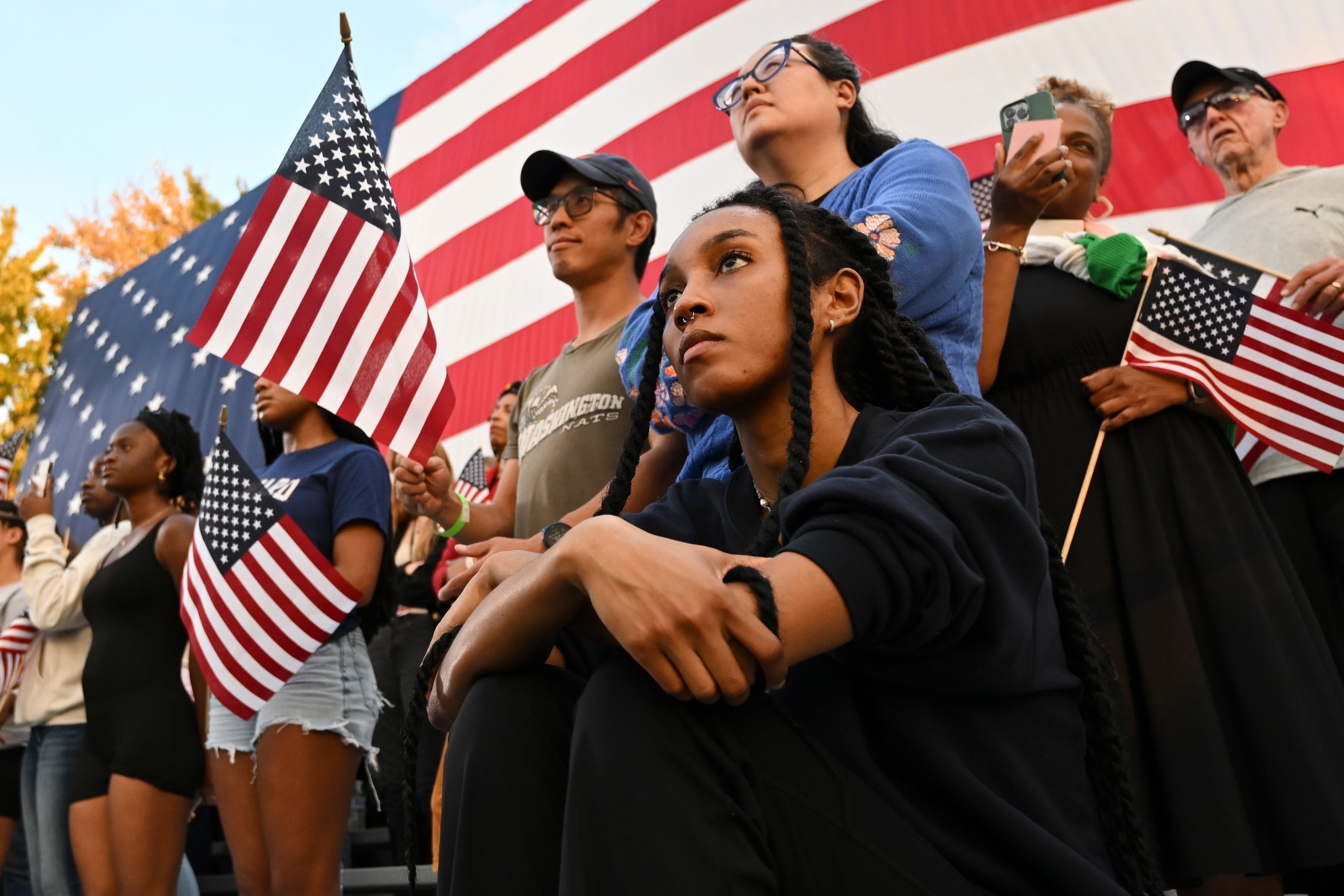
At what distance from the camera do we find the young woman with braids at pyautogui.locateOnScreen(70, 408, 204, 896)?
345 cm

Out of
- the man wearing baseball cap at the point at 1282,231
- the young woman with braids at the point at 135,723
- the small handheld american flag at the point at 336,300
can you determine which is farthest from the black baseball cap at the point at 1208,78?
the young woman with braids at the point at 135,723

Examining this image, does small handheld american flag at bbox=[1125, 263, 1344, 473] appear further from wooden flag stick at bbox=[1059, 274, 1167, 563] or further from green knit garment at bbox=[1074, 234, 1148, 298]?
wooden flag stick at bbox=[1059, 274, 1167, 563]

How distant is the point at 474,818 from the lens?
4.05 ft

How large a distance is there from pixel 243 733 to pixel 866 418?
235 centimetres

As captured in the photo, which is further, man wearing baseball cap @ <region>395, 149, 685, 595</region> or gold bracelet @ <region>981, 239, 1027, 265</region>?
man wearing baseball cap @ <region>395, 149, 685, 595</region>

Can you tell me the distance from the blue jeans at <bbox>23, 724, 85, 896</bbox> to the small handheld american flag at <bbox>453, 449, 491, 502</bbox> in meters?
2.00

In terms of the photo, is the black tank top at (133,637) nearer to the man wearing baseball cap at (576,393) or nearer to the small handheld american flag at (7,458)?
the man wearing baseball cap at (576,393)

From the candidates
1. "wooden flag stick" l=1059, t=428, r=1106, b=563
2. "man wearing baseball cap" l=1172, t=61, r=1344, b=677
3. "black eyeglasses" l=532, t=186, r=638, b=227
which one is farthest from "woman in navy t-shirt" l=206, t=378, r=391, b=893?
"man wearing baseball cap" l=1172, t=61, r=1344, b=677

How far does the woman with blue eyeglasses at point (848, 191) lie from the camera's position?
76.1 inches

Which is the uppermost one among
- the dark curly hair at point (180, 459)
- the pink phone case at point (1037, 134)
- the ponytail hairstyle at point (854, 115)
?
the ponytail hairstyle at point (854, 115)

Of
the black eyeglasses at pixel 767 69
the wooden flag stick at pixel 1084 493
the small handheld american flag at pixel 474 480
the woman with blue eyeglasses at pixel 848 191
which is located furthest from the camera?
the small handheld american flag at pixel 474 480

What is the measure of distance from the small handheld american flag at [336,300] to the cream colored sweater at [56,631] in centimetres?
177

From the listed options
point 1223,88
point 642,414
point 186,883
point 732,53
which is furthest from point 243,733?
point 732,53

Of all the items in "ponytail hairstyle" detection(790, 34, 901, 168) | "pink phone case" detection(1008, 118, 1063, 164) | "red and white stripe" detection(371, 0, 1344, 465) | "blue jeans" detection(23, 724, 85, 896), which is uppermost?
"red and white stripe" detection(371, 0, 1344, 465)
